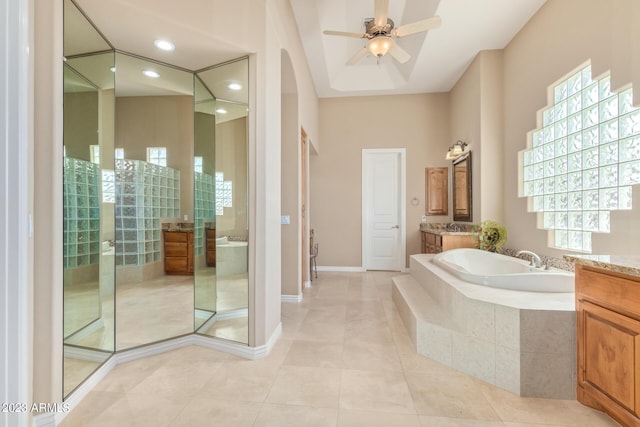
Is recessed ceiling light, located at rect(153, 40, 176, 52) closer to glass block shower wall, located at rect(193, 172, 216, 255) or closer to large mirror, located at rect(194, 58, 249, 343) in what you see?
large mirror, located at rect(194, 58, 249, 343)

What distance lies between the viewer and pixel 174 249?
2.83m

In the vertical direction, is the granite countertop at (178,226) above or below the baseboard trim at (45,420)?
above

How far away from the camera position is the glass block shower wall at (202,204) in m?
2.67

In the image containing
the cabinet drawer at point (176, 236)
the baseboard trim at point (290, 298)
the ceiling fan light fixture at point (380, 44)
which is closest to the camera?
the cabinet drawer at point (176, 236)

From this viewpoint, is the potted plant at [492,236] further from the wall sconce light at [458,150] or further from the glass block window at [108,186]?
the glass block window at [108,186]

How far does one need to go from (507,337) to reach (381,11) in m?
2.87

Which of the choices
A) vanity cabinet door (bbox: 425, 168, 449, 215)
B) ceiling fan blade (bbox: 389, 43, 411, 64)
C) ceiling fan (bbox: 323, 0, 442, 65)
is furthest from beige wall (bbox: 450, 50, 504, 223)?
ceiling fan (bbox: 323, 0, 442, 65)

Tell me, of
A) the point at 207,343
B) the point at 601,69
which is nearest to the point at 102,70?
the point at 207,343

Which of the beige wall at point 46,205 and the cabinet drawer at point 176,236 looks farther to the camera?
the cabinet drawer at point 176,236

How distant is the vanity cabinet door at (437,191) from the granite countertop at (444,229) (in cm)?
32

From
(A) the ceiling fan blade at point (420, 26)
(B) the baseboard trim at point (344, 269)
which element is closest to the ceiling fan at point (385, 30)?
(A) the ceiling fan blade at point (420, 26)

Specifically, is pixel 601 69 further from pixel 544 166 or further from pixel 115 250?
pixel 115 250

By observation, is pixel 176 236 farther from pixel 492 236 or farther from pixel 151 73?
pixel 492 236

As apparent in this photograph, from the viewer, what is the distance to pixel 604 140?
2.47m
